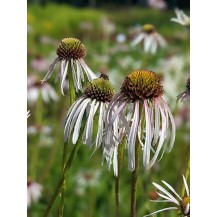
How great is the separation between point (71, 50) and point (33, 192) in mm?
610

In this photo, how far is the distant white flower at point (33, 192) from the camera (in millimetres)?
1258

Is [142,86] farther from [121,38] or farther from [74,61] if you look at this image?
[121,38]

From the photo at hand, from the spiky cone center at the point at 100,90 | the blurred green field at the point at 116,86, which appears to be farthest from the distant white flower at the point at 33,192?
the spiky cone center at the point at 100,90

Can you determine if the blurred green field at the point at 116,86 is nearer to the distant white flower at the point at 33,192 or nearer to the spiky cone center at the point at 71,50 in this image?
the distant white flower at the point at 33,192

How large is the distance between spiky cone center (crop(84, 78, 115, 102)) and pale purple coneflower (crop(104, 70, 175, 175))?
0.07 ft

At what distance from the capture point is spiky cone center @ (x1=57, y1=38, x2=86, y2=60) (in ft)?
2.40

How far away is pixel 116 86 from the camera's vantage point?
1166 millimetres

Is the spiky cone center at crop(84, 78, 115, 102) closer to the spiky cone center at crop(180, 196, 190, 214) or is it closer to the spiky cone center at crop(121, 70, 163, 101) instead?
the spiky cone center at crop(121, 70, 163, 101)

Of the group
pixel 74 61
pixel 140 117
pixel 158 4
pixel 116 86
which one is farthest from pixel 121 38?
pixel 140 117

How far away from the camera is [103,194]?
1.46m

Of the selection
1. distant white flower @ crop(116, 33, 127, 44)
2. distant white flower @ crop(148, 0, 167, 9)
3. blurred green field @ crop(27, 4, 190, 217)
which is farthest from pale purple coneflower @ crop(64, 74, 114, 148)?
distant white flower @ crop(116, 33, 127, 44)

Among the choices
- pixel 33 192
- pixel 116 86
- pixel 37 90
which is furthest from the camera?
pixel 37 90
